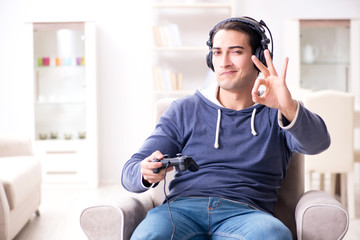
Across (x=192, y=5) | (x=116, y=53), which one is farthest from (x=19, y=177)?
(x=192, y=5)

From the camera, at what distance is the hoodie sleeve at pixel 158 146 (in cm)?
158

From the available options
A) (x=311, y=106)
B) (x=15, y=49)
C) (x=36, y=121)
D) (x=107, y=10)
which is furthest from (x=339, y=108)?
(x=15, y=49)

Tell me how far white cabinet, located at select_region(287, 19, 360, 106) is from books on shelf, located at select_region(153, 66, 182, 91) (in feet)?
3.45

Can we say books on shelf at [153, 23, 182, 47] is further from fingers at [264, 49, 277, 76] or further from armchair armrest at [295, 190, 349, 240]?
armchair armrest at [295, 190, 349, 240]

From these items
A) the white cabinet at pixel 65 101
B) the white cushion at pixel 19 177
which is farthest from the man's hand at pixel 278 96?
the white cabinet at pixel 65 101

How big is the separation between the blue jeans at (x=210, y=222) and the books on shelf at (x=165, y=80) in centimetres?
296

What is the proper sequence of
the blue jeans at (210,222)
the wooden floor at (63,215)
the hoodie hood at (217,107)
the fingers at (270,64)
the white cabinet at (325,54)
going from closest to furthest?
the blue jeans at (210,222), the fingers at (270,64), the hoodie hood at (217,107), the wooden floor at (63,215), the white cabinet at (325,54)

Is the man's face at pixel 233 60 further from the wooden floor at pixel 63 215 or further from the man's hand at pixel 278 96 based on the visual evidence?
the wooden floor at pixel 63 215

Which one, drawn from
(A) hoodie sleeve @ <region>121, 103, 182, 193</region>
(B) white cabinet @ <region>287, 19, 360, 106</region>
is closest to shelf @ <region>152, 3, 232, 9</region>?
(B) white cabinet @ <region>287, 19, 360, 106</region>

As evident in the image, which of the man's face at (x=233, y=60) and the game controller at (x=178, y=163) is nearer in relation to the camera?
the game controller at (x=178, y=163)

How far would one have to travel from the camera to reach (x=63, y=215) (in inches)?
137

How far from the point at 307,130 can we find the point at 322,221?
281mm

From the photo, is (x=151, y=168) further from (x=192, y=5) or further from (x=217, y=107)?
(x=192, y=5)

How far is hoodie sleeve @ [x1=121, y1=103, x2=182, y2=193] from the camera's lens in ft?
5.17
